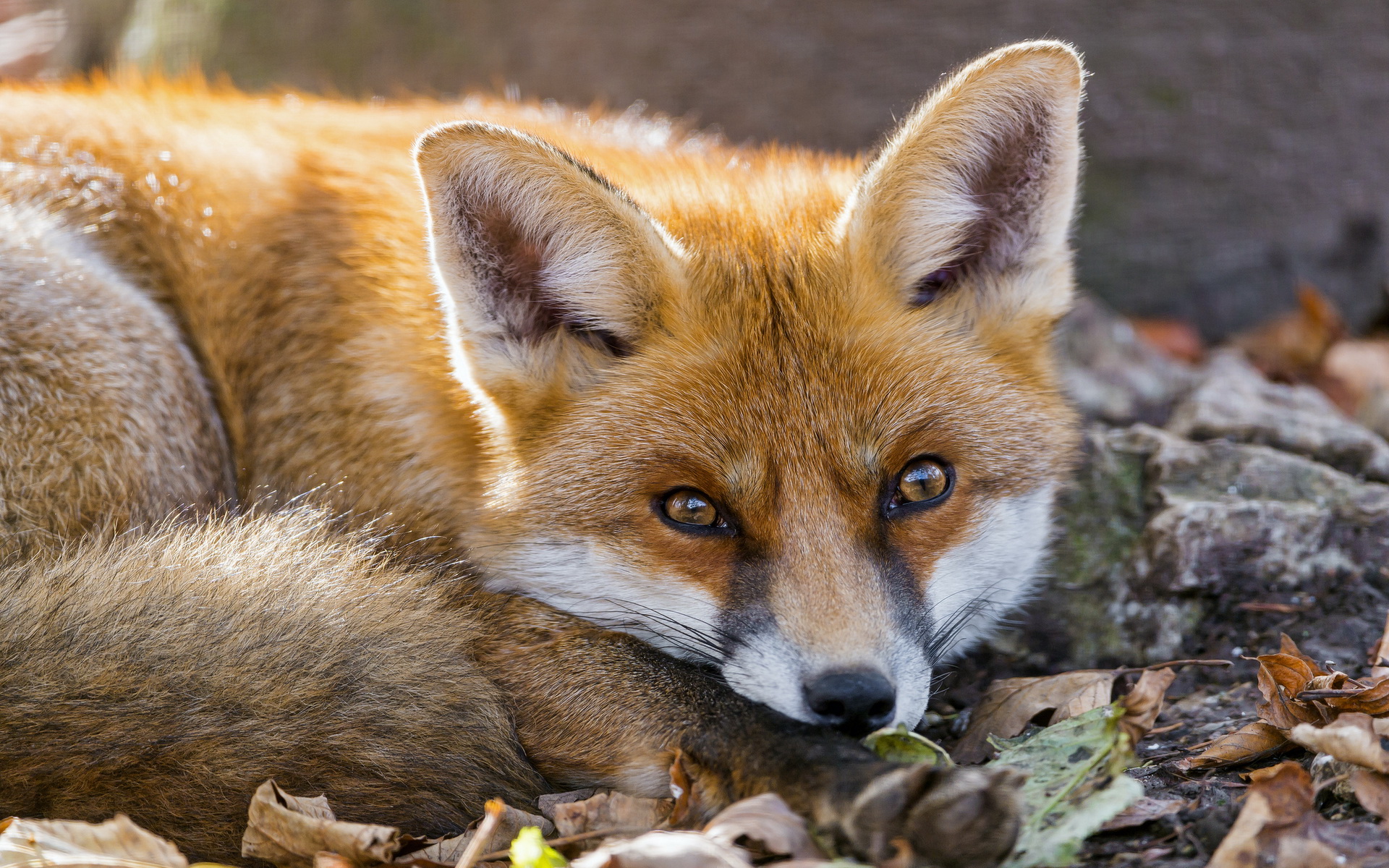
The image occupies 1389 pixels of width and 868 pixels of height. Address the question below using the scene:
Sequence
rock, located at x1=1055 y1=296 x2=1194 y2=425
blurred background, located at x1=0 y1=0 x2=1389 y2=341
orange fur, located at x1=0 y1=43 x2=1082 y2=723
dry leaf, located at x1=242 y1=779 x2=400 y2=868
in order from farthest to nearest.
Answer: blurred background, located at x1=0 y1=0 x2=1389 y2=341, rock, located at x1=1055 y1=296 x2=1194 y2=425, orange fur, located at x1=0 y1=43 x2=1082 y2=723, dry leaf, located at x1=242 y1=779 x2=400 y2=868

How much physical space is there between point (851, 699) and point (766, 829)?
339 mm

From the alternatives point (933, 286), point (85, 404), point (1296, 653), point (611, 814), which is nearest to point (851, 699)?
point (611, 814)

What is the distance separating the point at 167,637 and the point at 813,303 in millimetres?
1775

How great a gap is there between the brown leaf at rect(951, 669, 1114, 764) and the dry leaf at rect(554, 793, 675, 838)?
0.84 m

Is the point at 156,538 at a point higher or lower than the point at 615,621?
higher

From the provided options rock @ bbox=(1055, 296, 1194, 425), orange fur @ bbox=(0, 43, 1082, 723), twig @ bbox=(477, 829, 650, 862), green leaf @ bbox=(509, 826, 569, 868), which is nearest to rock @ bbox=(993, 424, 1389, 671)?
orange fur @ bbox=(0, 43, 1082, 723)

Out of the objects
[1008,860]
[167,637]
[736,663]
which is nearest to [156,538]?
[167,637]

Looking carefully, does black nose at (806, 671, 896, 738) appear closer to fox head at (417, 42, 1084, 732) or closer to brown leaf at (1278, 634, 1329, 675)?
fox head at (417, 42, 1084, 732)

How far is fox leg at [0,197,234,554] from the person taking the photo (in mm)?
3008

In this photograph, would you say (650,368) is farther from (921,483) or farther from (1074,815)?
(1074,815)

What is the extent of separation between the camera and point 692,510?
9.23 feet

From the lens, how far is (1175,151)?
219 inches

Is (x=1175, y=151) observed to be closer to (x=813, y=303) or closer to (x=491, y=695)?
(x=813, y=303)

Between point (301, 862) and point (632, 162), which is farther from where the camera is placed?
point (632, 162)
